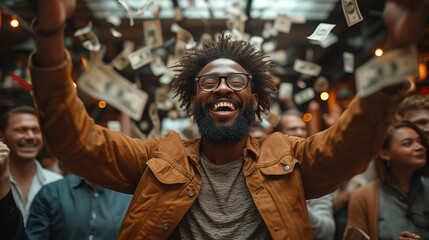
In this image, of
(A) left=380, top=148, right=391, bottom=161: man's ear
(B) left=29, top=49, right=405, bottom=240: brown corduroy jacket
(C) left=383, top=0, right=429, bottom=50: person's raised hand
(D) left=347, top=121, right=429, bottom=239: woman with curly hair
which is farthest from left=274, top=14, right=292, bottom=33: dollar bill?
(C) left=383, top=0, right=429, bottom=50: person's raised hand

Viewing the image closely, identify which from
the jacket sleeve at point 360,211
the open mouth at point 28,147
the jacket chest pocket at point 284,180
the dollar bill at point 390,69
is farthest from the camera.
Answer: the open mouth at point 28,147

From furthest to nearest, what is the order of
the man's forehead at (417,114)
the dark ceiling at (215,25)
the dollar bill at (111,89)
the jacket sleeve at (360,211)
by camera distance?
the dark ceiling at (215,25) → the man's forehead at (417,114) → the jacket sleeve at (360,211) → the dollar bill at (111,89)

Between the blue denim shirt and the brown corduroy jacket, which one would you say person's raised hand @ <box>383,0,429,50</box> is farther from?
the blue denim shirt

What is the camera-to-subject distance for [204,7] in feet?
22.5

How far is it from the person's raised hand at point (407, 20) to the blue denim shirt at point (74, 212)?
91.0 inches

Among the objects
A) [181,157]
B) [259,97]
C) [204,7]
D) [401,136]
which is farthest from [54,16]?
[204,7]

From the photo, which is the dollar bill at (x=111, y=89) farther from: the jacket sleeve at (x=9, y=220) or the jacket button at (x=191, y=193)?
the jacket sleeve at (x=9, y=220)

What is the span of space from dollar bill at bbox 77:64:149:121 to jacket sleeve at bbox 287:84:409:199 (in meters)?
0.91

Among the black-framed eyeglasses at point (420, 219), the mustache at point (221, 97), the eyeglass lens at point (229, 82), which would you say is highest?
the eyeglass lens at point (229, 82)

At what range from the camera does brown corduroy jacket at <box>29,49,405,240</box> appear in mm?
1444

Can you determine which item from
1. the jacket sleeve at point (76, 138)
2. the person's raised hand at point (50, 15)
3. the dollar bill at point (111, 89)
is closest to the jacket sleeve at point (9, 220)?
the jacket sleeve at point (76, 138)

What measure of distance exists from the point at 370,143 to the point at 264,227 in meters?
0.72

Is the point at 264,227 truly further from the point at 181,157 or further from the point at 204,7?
the point at 204,7

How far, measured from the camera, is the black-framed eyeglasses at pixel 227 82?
219cm
